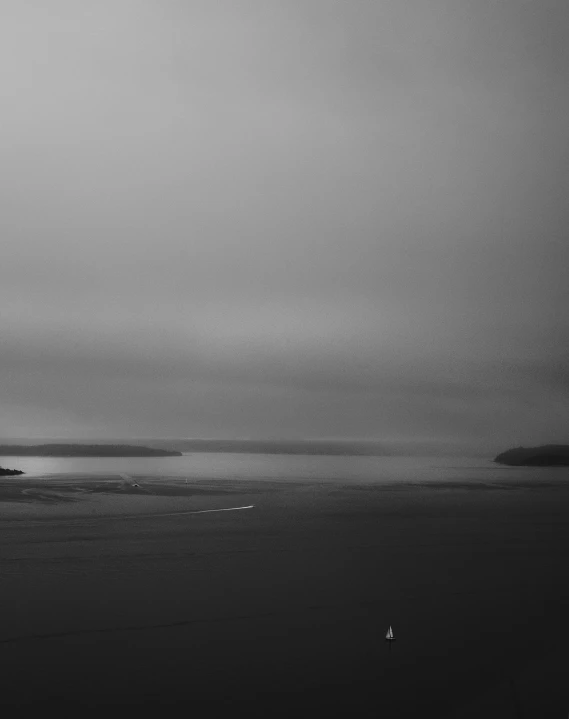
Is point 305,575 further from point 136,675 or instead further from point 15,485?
point 15,485

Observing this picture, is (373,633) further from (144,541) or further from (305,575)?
(144,541)

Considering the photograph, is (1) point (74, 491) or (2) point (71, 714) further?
(1) point (74, 491)

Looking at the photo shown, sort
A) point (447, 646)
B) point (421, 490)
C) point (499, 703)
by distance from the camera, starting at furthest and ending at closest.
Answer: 1. point (421, 490)
2. point (447, 646)
3. point (499, 703)

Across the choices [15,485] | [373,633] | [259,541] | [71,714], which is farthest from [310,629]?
[15,485]

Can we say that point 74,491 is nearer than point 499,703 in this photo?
No

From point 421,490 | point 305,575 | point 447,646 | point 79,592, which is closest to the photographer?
point 447,646

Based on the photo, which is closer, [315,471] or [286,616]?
[286,616]

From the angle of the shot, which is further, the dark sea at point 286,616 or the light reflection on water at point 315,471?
the light reflection on water at point 315,471

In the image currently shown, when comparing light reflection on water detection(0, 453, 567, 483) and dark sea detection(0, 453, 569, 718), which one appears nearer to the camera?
dark sea detection(0, 453, 569, 718)

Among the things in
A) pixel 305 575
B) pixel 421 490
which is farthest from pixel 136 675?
pixel 421 490
